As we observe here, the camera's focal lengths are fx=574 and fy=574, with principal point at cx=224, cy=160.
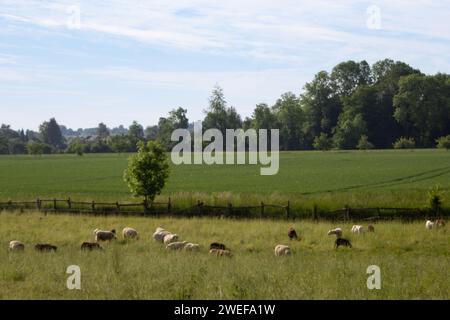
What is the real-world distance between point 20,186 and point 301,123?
98830 mm

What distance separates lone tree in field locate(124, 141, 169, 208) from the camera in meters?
37.3

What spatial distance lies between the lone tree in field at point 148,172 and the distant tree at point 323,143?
99888 millimetres

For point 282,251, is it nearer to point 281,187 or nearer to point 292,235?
point 292,235

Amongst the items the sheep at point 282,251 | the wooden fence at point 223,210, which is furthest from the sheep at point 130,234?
the wooden fence at point 223,210

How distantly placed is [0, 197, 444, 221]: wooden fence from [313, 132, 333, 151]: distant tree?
10037 cm

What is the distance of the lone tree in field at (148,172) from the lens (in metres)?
37.3

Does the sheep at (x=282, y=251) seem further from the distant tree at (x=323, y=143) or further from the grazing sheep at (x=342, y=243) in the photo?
the distant tree at (x=323, y=143)

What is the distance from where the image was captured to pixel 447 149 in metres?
111

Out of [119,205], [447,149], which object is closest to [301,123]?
[447,149]

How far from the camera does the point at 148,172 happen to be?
123 ft

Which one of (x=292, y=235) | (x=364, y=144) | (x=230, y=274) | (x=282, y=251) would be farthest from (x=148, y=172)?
(x=364, y=144)

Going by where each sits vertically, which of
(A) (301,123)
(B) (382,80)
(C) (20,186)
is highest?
(B) (382,80)

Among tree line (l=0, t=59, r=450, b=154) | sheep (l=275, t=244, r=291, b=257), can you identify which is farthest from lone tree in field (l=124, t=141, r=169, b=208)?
tree line (l=0, t=59, r=450, b=154)

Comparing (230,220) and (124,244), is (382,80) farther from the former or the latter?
(124,244)
